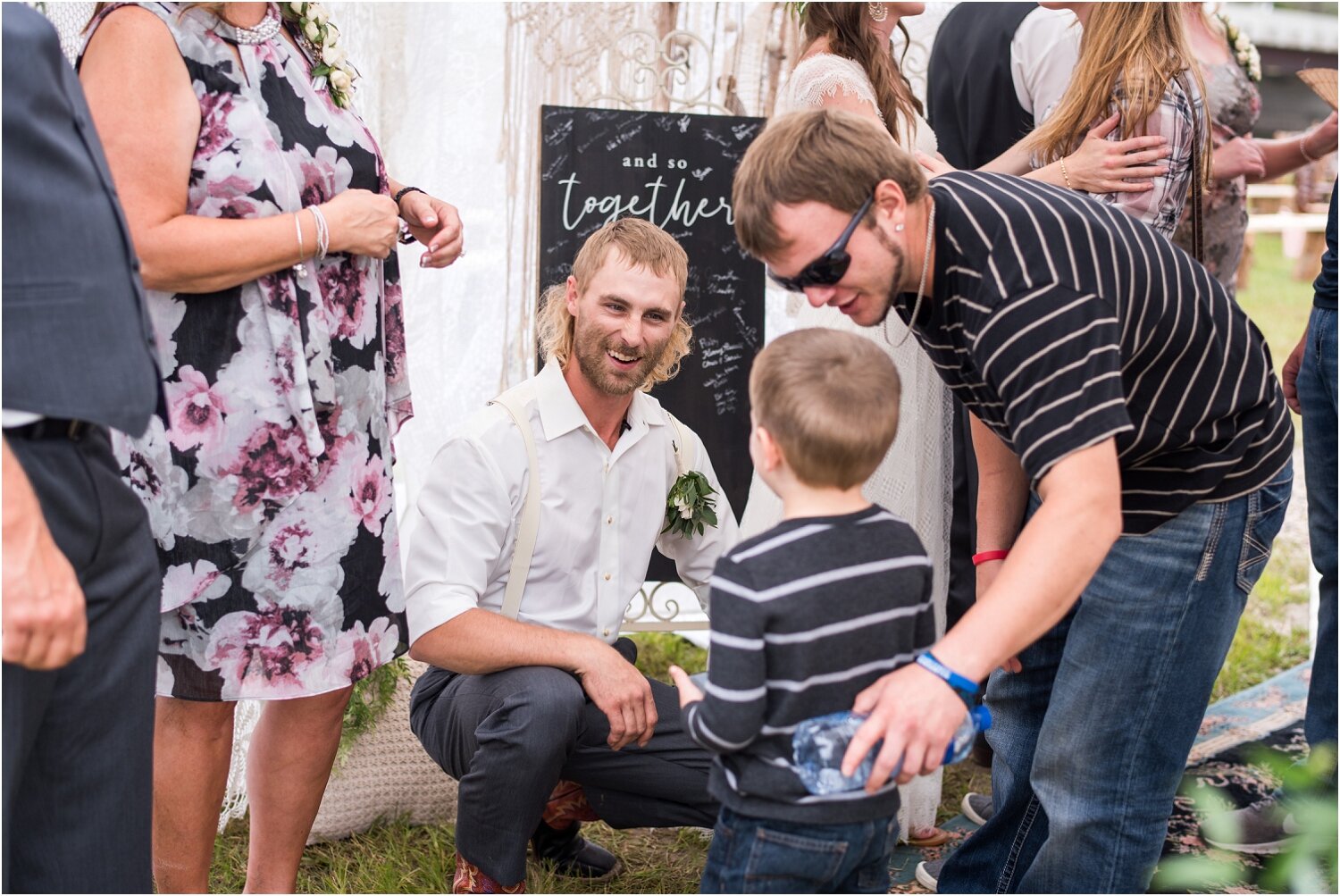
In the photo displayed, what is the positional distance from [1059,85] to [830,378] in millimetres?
1859

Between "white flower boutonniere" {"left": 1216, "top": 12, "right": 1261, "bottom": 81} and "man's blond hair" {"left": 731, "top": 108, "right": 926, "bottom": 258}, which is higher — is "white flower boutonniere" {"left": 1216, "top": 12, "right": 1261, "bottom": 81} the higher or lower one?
the higher one

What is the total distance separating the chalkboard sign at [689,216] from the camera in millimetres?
3506

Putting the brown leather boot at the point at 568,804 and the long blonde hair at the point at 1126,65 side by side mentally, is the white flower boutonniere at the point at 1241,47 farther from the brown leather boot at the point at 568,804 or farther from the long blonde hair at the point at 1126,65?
the brown leather boot at the point at 568,804

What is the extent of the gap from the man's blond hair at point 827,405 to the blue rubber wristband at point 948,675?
10.2 inches

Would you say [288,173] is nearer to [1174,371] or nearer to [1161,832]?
[1174,371]

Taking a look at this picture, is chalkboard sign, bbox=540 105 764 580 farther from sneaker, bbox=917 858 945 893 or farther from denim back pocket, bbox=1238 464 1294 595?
denim back pocket, bbox=1238 464 1294 595

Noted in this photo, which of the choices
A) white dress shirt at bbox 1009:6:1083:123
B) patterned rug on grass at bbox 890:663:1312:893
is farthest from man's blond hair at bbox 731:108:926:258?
patterned rug on grass at bbox 890:663:1312:893

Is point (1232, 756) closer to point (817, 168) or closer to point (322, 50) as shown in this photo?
point (817, 168)

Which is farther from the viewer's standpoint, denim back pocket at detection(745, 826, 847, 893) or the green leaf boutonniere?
the green leaf boutonniere

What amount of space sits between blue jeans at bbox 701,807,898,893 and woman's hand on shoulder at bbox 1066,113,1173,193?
59.0 inches

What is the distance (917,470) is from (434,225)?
1.27 meters

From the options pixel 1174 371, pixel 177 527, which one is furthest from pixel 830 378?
pixel 177 527

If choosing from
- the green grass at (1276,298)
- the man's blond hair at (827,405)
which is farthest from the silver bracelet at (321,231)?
the green grass at (1276,298)

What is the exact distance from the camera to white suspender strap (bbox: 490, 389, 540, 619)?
255 centimetres
